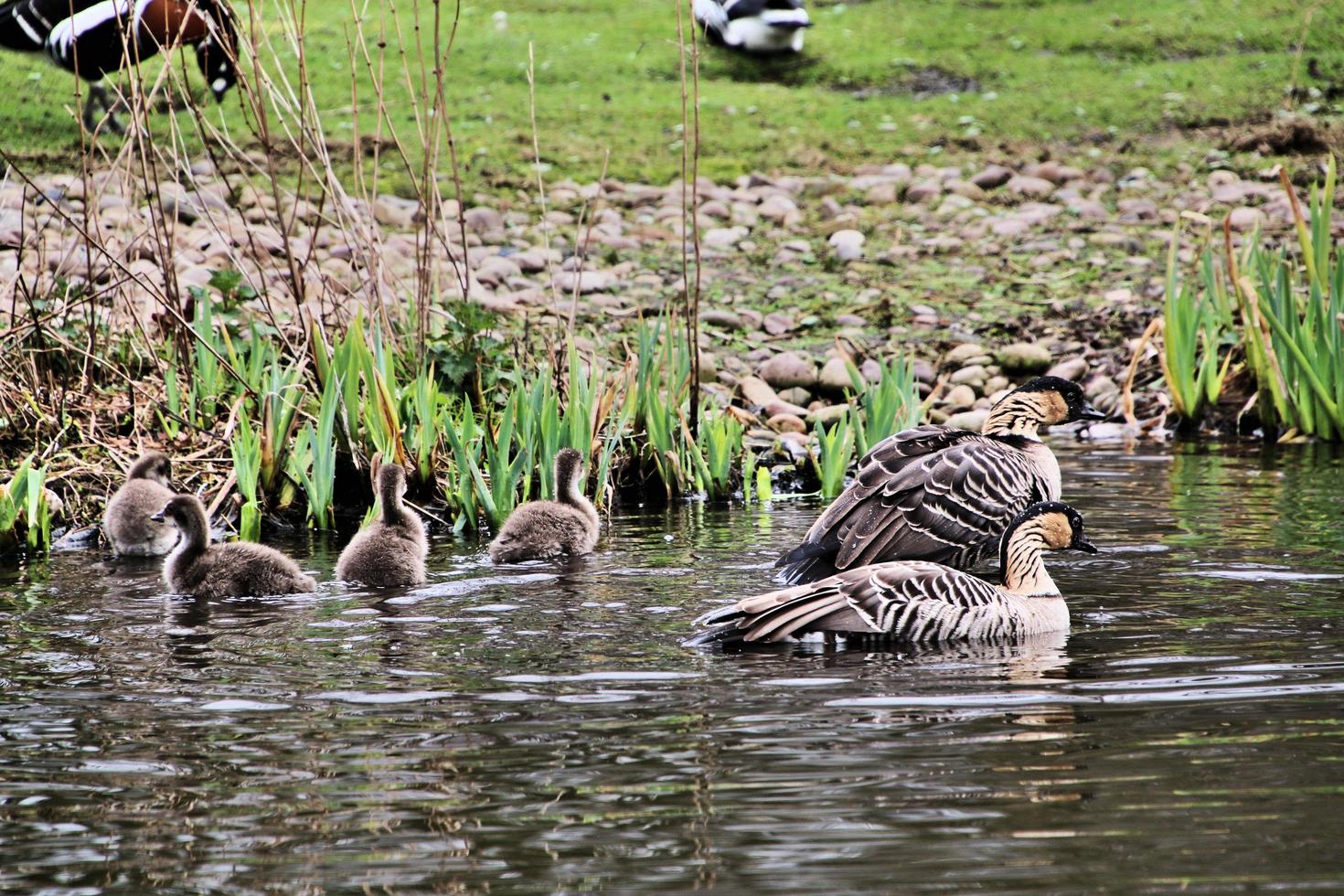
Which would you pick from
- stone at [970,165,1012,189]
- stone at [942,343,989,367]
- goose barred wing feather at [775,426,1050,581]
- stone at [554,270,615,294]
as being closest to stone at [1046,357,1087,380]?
stone at [942,343,989,367]

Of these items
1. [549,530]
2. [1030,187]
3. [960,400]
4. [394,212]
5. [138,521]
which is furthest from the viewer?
[1030,187]

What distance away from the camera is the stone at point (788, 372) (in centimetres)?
1298

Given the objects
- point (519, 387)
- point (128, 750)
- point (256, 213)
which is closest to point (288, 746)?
point (128, 750)

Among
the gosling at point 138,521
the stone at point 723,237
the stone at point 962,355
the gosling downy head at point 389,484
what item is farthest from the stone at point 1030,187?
the gosling at point 138,521

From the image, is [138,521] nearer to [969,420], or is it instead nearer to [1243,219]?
[969,420]

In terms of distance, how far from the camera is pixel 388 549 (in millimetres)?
7328

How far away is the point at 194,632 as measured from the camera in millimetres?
6406

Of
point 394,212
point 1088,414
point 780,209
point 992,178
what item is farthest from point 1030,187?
point 1088,414

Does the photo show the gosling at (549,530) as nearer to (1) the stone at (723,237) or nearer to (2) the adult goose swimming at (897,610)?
(2) the adult goose swimming at (897,610)

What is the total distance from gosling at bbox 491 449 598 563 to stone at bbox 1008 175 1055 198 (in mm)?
10969

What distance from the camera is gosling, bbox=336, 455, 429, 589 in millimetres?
7277

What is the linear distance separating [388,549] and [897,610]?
2455 mm

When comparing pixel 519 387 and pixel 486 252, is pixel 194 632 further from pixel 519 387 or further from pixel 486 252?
pixel 486 252

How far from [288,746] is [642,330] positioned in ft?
18.0
